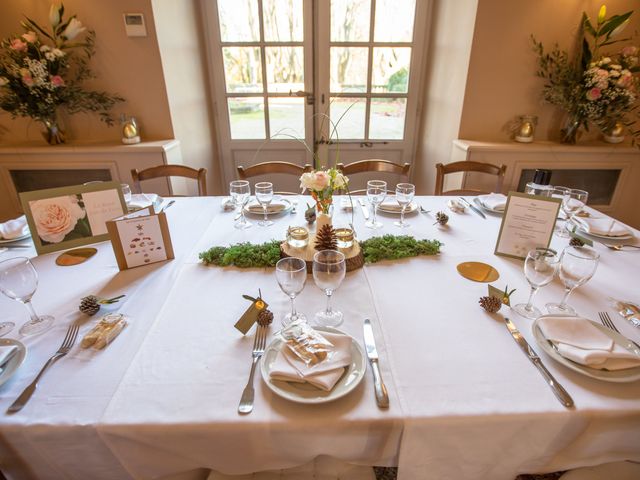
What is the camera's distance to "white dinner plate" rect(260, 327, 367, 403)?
64 centimetres

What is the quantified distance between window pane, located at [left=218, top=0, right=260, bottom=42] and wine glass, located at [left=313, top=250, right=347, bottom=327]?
251 centimetres

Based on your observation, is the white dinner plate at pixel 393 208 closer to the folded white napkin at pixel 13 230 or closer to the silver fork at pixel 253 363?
the silver fork at pixel 253 363

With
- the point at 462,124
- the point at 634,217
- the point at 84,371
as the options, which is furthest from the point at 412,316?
the point at 634,217

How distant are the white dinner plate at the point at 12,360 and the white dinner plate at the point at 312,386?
1.61 ft

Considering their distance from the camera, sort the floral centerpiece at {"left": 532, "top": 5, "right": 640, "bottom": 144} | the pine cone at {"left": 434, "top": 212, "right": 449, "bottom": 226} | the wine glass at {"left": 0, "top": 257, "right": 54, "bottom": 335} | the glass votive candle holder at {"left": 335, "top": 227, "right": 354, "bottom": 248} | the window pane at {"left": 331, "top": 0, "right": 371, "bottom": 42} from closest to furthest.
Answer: the wine glass at {"left": 0, "top": 257, "right": 54, "bottom": 335} < the glass votive candle holder at {"left": 335, "top": 227, "right": 354, "bottom": 248} < the pine cone at {"left": 434, "top": 212, "right": 449, "bottom": 226} < the floral centerpiece at {"left": 532, "top": 5, "right": 640, "bottom": 144} < the window pane at {"left": 331, "top": 0, "right": 371, "bottom": 42}

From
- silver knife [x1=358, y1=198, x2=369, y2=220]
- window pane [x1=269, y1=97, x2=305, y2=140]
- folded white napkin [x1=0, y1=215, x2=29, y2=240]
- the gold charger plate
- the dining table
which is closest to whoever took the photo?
the dining table

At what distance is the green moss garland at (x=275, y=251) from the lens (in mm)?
1106

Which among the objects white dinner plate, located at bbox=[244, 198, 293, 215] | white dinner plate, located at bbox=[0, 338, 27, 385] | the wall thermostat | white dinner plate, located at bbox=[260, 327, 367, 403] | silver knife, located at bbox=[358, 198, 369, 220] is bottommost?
white dinner plate, located at bbox=[260, 327, 367, 403]

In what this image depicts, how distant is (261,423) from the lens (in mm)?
611

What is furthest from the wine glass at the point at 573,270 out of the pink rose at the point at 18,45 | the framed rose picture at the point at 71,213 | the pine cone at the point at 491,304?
the pink rose at the point at 18,45

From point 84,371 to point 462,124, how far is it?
2.57 meters

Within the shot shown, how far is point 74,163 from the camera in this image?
240 centimetres

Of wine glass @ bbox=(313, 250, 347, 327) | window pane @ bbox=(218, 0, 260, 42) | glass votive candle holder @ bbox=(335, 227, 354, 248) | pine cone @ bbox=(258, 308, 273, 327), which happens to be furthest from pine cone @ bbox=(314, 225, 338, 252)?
window pane @ bbox=(218, 0, 260, 42)

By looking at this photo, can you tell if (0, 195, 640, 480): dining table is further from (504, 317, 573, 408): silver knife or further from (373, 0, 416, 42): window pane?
(373, 0, 416, 42): window pane
